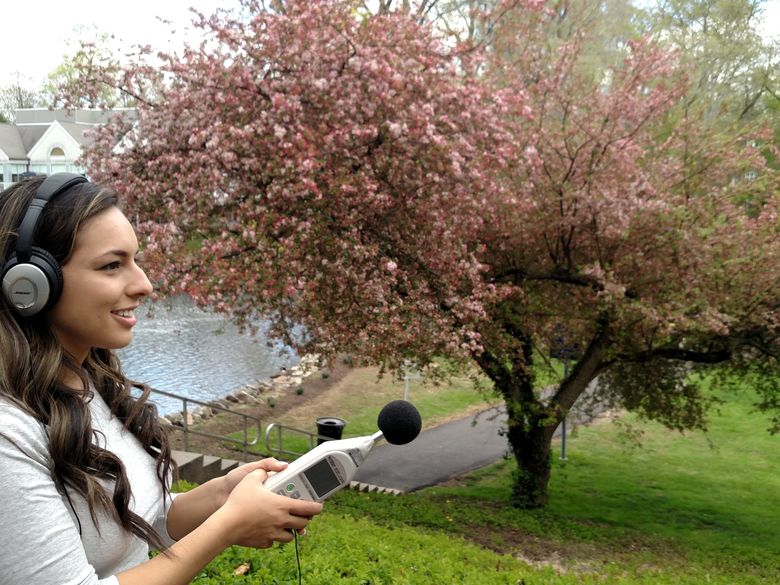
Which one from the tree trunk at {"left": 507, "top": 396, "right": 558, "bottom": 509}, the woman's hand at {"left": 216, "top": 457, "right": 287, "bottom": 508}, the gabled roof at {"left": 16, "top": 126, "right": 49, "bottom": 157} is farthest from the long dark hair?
the gabled roof at {"left": 16, "top": 126, "right": 49, "bottom": 157}

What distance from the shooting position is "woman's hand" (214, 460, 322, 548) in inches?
67.2

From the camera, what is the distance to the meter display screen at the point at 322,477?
184 cm

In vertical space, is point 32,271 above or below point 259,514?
above

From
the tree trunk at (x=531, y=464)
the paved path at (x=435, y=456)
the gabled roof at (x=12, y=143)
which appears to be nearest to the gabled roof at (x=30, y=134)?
the gabled roof at (x=12, y=143)

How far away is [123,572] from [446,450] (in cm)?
1577

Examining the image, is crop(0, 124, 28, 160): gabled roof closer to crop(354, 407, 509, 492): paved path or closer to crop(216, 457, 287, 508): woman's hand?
crop(354, 407, 509, 492): paved path

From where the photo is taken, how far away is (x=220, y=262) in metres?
8.56

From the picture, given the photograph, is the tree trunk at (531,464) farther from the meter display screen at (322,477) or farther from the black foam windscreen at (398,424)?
the meter display screen at (322,477)

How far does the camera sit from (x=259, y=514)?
1733mm

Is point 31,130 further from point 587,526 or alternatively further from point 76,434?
point 76,434

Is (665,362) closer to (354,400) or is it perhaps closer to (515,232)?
(515,232)

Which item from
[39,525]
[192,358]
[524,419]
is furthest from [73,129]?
[39,525]

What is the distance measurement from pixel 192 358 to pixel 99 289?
23267mm

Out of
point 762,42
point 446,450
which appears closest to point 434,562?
point 446,450
